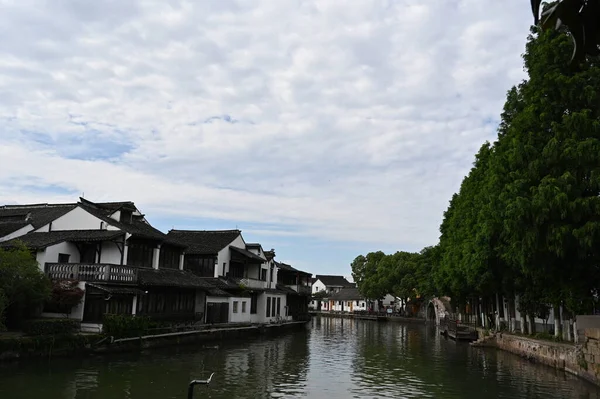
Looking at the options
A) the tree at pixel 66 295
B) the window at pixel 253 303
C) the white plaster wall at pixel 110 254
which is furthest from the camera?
the window at pixel 253 303

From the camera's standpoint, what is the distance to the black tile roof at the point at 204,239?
148ft

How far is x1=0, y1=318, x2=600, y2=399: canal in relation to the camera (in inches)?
728

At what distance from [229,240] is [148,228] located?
1054 cm

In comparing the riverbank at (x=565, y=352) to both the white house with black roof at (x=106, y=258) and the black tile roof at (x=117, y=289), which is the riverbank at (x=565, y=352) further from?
A: the black tile roof at (x=117, y=289)

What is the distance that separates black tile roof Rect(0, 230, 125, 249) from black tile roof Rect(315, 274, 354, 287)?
105m

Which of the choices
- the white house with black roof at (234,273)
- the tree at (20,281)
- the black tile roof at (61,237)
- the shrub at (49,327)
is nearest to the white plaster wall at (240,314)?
the white house with black roof at (234,273)

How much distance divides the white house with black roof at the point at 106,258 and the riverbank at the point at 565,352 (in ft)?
71.9

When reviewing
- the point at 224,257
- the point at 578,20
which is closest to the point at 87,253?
the point at 224,257

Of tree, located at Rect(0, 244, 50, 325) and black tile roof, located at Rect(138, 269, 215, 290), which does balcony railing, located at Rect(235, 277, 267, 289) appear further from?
tree, located at Rect(0, 244, 50, 325)

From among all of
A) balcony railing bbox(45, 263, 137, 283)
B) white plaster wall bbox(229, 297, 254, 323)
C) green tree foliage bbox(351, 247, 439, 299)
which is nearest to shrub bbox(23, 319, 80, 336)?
balcony railing bbox(45, 263, 137, 283)

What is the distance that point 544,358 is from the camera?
2758 centimetres

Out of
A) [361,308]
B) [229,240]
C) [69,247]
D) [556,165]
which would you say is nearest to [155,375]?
[69,247]

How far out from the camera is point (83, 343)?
25250 mm

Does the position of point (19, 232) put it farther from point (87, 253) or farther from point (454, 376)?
point (454, 376)
